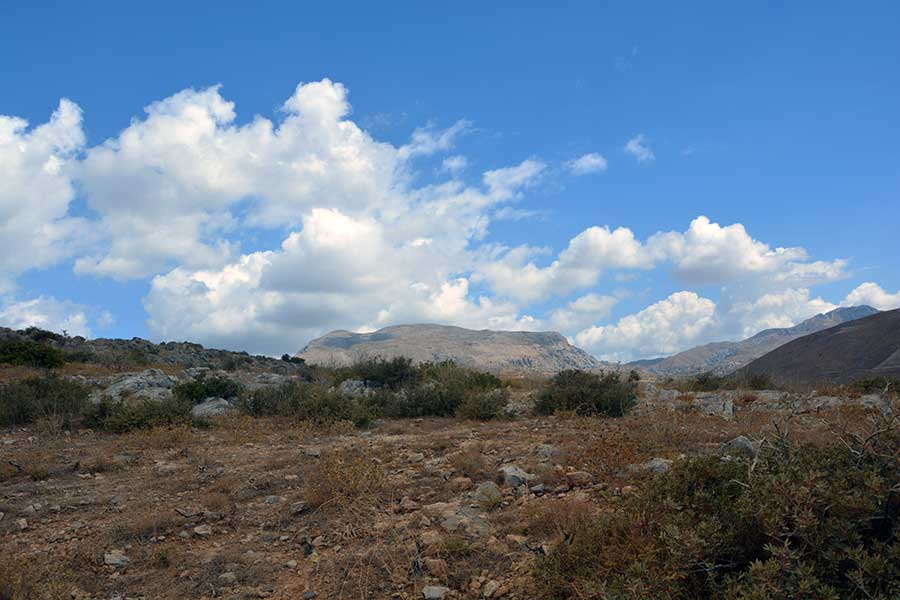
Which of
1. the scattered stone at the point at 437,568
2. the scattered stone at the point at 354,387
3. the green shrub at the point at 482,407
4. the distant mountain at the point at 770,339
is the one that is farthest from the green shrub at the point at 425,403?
the distant mountain at the point at 770,339

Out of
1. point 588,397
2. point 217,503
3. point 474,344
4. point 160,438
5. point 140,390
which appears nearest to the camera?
point 217,503

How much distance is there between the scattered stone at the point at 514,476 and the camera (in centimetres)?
578

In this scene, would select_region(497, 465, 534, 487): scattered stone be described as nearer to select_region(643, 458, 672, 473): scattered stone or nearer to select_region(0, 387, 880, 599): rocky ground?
select_region(0, 387, 880, 599): rocky ground

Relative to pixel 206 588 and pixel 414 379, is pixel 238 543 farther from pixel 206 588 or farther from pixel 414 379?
pixel 414 379

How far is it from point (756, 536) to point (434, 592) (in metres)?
1.93

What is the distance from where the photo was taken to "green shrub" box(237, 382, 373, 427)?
1101cm

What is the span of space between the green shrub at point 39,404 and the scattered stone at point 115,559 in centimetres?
695

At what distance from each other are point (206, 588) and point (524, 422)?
6.73m

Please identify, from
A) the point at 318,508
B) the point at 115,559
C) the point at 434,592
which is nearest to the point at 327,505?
the point at 318,508

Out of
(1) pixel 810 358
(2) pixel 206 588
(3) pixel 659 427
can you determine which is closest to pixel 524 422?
(3) pixel 659 427

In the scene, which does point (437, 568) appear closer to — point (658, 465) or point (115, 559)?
point (658, 465)

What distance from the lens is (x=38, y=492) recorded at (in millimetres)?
6984

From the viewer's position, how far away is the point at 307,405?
11.4 metres

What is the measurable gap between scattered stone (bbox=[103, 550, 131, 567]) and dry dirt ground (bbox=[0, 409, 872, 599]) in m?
0.01
